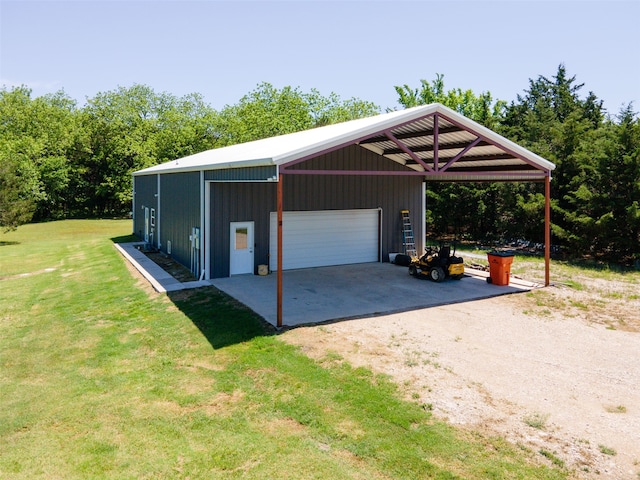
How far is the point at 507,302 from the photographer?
35.3 feet

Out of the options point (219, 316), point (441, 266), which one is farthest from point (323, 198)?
point (219, 316)

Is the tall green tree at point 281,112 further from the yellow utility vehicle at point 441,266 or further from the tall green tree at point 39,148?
the yellow utility vehicle at point 441,266

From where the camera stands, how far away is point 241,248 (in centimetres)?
1351

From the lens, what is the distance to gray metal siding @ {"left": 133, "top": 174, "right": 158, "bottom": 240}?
1952cm

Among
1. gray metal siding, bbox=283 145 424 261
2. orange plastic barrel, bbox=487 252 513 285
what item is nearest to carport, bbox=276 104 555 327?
gray metal siding, bbox=283 145 424 261

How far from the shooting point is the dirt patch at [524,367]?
16.0ft

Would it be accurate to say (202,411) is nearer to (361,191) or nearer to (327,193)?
(327,193)

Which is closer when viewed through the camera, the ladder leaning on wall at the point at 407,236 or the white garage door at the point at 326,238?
the white garage door at the point at 326,238

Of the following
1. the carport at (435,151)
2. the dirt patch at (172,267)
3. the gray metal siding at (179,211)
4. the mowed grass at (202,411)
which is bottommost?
the mowed grass at (202,411)

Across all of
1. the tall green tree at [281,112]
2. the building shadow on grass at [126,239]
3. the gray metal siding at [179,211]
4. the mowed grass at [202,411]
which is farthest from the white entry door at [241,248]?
the tall green tree at [281,112]

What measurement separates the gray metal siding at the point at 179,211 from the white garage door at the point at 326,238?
→ 8.18 ft

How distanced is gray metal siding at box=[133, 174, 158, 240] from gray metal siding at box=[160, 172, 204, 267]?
1709 mm

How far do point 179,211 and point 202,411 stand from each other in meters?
10.8

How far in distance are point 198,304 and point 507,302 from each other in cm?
735
